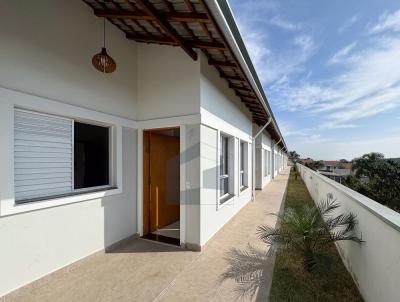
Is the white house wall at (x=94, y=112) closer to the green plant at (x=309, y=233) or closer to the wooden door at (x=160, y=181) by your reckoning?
the wooden door at (x=160, y=181)

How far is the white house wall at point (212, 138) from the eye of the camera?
512cm

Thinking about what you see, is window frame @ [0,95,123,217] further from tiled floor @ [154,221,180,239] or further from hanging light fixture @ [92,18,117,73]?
tiled floor @ [154,221,180,239]

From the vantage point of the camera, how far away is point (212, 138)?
570 cm

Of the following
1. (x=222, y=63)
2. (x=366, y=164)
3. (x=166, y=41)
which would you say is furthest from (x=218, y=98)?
(x=366, y=164)

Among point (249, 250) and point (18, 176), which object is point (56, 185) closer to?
point (18, 176)

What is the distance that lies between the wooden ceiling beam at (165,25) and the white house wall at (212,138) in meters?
0.46

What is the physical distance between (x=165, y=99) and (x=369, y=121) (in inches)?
917

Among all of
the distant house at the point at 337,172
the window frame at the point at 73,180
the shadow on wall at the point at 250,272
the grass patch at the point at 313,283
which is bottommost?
the shadow on wall at the point at 250,272

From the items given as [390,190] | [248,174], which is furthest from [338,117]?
[248,174]

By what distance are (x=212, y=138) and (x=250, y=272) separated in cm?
309

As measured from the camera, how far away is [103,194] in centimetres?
469

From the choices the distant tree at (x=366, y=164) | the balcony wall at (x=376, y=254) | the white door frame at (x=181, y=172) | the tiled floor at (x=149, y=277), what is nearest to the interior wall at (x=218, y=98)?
the white door frame at (x=181, y=172)

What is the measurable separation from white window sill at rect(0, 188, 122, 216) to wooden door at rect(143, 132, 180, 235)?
108 centimetres

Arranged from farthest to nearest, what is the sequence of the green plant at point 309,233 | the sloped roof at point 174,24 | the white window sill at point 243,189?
the white window sill at point 243,189, the green plant at point 309,233, the sloped roof at point 174,24
